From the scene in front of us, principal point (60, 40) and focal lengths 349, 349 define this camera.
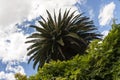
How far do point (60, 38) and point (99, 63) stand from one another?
2147 centimetres

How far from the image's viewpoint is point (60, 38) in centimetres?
3078

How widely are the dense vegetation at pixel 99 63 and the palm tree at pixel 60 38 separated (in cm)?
1873

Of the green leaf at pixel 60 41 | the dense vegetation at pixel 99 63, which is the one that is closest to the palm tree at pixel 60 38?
the green leaf at pixel 60 41

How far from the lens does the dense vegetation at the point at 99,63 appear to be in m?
9.18

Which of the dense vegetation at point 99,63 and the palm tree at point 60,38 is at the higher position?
the palm tree at point 60,38

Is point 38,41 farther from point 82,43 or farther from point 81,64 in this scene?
point 81,64

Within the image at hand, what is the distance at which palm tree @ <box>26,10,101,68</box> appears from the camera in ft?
100

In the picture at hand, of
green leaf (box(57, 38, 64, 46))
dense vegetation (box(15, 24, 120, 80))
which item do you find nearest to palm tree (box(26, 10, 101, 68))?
green leaf (box(57, 38, 64, 46))

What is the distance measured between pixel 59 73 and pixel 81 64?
0.84 metres

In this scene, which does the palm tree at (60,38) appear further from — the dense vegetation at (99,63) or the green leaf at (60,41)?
the dense vegetation at (99,63)

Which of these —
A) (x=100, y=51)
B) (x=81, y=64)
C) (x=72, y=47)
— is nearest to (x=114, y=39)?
(x=100, y=51)

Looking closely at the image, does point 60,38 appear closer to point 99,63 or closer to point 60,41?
point 60,41

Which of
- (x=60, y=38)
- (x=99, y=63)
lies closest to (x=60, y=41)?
(x=60, y=38)

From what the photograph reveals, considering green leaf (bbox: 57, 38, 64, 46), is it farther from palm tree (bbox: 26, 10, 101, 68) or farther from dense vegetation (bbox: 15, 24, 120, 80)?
dense vegetation (bbox: 15, 24, 120, 80)
